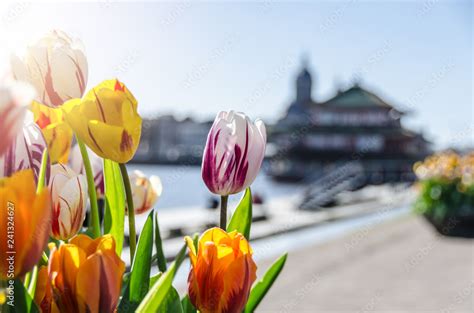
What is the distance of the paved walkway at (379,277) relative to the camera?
5051mm

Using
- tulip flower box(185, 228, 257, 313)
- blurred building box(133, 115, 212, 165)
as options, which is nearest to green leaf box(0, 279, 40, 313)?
tulip flower box(185, 228, 257, 313)

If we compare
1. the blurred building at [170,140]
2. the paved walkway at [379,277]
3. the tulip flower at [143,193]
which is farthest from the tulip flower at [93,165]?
the blurred building at [170,140]

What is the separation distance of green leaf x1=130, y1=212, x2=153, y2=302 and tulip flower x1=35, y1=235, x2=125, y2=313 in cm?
7

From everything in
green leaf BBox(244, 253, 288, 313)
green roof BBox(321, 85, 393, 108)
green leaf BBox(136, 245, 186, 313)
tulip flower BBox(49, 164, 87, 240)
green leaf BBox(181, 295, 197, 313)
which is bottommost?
green roof BBox(321, 85, 393, 108)

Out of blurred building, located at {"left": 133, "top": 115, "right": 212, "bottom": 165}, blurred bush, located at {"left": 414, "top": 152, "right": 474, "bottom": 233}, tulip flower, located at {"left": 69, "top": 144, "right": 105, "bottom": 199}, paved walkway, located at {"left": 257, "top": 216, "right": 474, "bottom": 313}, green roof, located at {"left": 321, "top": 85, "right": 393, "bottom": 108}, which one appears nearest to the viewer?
tulip flower, located at {"left": 69, "top": 144, "right": 105, "bottom": 199}

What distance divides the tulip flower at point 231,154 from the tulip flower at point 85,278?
0.13m

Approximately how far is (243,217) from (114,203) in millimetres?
122

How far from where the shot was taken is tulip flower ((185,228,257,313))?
478 millimetres

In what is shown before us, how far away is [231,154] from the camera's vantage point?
0.56 m

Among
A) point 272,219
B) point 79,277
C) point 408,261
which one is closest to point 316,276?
point 408,261

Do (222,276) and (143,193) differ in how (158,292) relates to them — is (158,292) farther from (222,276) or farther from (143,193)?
(143,193)

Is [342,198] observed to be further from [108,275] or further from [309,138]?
[309,138]

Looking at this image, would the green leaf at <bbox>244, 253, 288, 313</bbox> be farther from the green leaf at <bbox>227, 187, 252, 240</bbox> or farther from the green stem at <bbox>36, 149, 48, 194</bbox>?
the green stem at <bbox>36, 149, 48, 194</bbox>

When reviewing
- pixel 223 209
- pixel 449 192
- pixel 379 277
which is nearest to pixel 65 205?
pixel 223 209
